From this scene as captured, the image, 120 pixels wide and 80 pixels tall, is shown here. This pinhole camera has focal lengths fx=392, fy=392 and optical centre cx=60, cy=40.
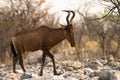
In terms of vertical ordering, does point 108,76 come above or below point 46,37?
below

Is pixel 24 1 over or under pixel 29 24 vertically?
over

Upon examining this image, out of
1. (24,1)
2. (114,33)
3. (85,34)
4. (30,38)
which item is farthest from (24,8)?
(85,34)

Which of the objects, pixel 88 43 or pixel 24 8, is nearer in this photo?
pixel 24 8

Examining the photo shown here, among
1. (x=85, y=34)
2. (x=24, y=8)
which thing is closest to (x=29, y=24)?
(x=24, y=8)

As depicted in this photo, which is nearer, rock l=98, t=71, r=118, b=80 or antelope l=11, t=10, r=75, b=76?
rock l=98, t=71, r=118, b=80

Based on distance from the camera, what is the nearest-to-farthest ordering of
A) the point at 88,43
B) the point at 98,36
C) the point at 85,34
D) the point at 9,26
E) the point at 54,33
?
the point at 54,33, the point at 9,26, the point at 98,36, the point at 85,34, the point at 88,43

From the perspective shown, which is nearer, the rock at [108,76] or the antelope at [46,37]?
the rock at [108,76]

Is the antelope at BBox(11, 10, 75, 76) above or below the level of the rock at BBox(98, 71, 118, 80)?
above

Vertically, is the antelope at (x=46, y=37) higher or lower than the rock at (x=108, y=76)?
higher

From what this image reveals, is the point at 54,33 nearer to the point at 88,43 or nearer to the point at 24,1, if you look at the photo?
the point at 24,1

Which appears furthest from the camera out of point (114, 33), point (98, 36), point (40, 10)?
point (98, 36)

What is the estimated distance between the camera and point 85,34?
178 ft

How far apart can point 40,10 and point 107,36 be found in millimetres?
12055

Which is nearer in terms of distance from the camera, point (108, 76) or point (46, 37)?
point (108, 76)
